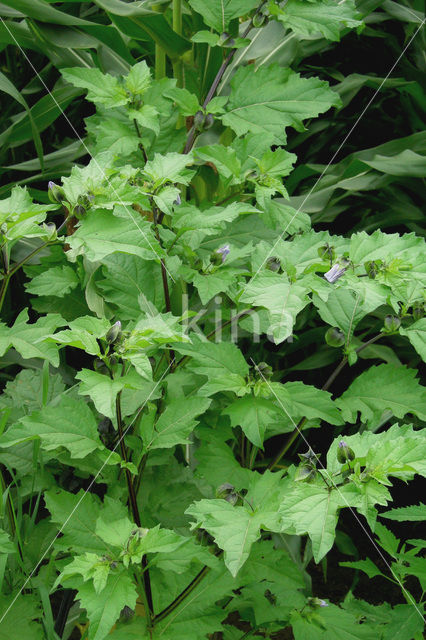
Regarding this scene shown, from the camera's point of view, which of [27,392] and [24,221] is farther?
[27,392]

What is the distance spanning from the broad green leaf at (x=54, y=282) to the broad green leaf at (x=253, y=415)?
0.92 feet

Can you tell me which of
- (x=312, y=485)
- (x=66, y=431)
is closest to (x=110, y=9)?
(x=66, y=431)

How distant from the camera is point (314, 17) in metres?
0.92

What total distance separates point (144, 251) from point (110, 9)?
1.89ft

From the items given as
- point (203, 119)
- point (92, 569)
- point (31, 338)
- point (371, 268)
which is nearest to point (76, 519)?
point (92, 569)

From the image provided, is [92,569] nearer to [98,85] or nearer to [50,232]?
[50,232]

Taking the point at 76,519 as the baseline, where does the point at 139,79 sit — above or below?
above

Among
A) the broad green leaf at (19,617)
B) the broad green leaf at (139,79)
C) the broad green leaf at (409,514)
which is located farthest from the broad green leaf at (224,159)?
the broad green leaf at (19,617)

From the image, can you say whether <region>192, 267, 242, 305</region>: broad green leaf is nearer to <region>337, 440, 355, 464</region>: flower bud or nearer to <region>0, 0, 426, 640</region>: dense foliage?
<region>0, 0, 426, 640</region>: dense foliage

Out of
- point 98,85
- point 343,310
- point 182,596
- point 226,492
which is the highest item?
point 98,85

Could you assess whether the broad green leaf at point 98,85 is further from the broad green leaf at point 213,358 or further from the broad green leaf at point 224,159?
the broad green leaf at point 213,358

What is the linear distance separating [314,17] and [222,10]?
121mm

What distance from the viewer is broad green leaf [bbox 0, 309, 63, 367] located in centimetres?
73

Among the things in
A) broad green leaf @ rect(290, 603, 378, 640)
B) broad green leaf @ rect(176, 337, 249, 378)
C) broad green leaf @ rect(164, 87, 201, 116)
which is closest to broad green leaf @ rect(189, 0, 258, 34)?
broad green leaf @ rect(164, 87, 201, 116)
